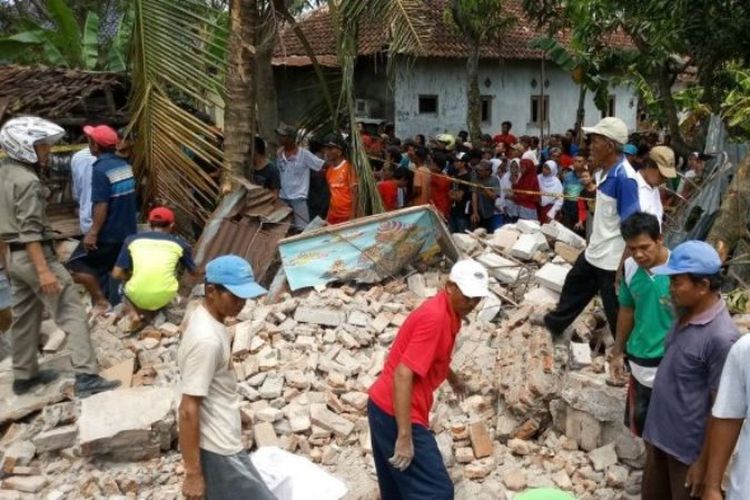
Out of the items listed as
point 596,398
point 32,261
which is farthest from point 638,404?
point 32,261

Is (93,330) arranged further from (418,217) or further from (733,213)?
(733,213)

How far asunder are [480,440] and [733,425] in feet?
7.34

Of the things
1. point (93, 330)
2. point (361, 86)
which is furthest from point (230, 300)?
point (361, 86)

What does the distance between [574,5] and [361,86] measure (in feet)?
33.6

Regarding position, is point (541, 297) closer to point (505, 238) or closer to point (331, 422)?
point (505, 238)

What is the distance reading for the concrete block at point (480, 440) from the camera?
489 centimetres

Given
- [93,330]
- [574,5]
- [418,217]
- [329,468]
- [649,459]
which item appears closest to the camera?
[649,459]

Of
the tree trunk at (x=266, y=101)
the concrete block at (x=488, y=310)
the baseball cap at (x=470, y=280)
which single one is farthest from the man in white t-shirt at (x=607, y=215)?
the tree trunk at (x=266, y=101)

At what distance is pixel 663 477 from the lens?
3738 mm

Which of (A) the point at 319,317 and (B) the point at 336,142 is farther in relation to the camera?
(B) the point at 336,142

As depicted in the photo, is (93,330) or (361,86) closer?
(93,330)

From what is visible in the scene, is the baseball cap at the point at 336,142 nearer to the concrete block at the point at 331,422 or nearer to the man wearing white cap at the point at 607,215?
the man wearing white cap at the point at 607,215

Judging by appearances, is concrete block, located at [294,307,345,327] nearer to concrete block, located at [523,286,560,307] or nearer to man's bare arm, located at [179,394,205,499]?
concrete block, located at [523,286,560,307]

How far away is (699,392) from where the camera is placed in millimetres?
3332
